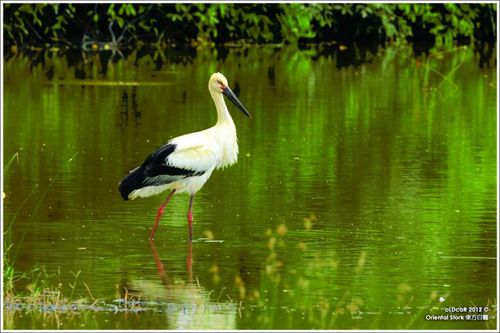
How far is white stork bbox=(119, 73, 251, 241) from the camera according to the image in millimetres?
11781

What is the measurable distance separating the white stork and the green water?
0.32 metres

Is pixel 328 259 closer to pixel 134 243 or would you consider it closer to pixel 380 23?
pixel 134 243

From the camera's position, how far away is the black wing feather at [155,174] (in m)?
11.7

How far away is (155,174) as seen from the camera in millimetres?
11797

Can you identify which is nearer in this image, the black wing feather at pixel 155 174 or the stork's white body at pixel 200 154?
the black wing feather at pixel 155 174

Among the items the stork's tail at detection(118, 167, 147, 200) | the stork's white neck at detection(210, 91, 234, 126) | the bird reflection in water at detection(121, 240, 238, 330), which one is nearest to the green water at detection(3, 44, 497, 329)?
the bird reflection in water at detection(121, 240, 238, 330)

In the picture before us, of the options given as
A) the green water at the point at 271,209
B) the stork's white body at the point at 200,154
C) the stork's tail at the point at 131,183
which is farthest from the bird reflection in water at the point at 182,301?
the stork's white body at the point at 200,154

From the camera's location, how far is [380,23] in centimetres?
3816

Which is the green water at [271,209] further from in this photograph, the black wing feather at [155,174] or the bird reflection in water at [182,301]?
the black wing feather at [155,174]

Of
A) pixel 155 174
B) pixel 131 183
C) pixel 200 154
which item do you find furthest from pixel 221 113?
pixel 131 183

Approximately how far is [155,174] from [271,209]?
5.11 ft

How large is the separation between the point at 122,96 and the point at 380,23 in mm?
15746

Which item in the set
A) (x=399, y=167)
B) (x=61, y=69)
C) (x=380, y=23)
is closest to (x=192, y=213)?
(x=399, y=167)

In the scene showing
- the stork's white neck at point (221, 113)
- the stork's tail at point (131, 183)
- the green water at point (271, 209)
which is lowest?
the green water at point (271, 209)
